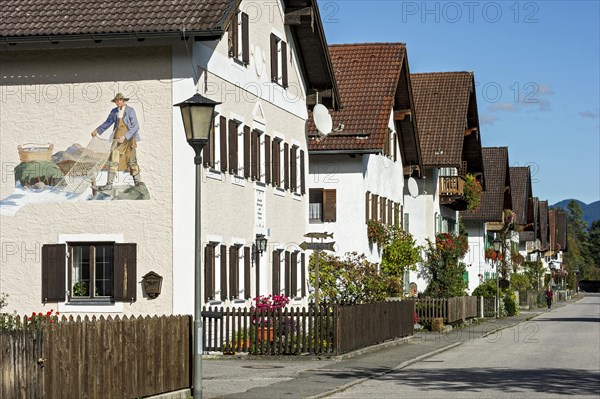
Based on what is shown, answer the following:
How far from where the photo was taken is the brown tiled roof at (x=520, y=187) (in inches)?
4094

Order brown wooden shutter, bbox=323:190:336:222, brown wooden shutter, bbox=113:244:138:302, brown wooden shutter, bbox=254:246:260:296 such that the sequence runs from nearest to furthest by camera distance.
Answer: brown wooden shutter, bbox=113:244:138:302
brown wooden shutter, bbox=254:246:260:296
brown wooden shutter, bbox=323:190:336:222

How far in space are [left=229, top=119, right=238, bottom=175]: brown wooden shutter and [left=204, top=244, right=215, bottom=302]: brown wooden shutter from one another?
7.57 feet

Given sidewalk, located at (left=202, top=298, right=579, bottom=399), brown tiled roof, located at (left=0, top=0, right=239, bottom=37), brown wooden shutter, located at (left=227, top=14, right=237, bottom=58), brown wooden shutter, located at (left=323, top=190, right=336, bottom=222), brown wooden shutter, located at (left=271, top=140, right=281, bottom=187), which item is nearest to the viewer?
sidewalk, located at (left=202, top=298, right=579, bottom=399)

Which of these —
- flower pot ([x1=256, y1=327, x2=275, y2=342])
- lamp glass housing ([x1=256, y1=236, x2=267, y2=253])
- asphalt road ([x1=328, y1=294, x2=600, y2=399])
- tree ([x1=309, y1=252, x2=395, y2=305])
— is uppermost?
lamp glass housing ([x1=256, y1=236, x2=267, y2=253])

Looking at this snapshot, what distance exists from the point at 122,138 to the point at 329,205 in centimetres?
1902

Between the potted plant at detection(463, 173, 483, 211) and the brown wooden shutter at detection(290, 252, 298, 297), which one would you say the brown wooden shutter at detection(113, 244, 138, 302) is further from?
the potted plant at detection(463, 173, 483, 211)

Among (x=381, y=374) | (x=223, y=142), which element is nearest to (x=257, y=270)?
(x=223, y=142)

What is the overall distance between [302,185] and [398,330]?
552 centimetres

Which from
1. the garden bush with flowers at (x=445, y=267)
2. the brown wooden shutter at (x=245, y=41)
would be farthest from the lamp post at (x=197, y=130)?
the garden bush with flowers at (x=445, y=267)

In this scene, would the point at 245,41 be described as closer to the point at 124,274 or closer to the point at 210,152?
the point at 210,152

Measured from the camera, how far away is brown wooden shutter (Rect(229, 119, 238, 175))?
31047 millimetres

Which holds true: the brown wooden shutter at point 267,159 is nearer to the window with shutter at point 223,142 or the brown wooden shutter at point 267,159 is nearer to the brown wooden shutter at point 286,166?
the brown wooden shutter at point 286,166

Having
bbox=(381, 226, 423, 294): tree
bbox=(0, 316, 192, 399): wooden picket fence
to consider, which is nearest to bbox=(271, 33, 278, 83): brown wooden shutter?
bbox=(381, 226, 423, 294): tree

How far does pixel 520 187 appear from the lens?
345ft
